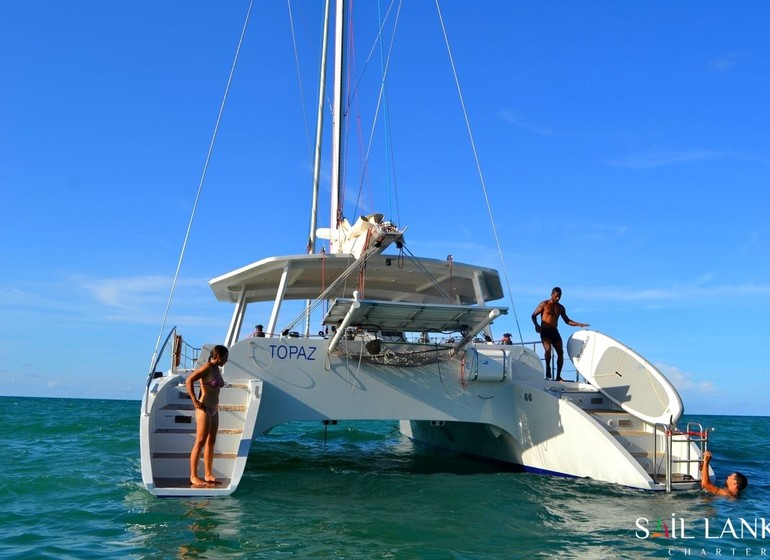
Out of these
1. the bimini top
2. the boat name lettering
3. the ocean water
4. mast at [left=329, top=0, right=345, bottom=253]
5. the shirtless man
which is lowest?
the ocean water

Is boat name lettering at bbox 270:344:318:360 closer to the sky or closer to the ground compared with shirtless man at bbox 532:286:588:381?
closer to the ground

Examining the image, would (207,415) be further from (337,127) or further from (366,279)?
(337,127)

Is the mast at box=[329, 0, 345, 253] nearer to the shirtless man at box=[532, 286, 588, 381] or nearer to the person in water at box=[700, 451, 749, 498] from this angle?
the shirtless man at box=[532, 286, 588, 381]

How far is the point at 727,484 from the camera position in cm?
862

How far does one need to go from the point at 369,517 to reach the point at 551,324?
5.13m

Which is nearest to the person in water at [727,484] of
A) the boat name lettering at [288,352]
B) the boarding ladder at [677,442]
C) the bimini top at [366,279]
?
the boarding ladder at [677,442]

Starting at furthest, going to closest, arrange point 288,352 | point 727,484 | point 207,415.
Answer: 1. point 288,352
2. point 727,484
3. point 207,415

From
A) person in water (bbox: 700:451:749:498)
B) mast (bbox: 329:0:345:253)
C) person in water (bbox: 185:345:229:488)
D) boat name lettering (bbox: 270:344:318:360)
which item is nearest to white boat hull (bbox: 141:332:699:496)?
boat name lettering (bbox: 270:344:318:360)

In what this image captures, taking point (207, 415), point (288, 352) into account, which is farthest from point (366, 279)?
point (207, 415)

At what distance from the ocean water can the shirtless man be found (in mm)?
2177

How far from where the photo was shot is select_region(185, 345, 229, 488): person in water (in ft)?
24.6

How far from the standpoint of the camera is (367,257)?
32.3 feet

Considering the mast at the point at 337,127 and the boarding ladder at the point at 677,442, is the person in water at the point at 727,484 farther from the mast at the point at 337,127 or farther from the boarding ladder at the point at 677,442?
the mast at the point at 337,127

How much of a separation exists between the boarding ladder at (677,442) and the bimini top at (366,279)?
134 inches
